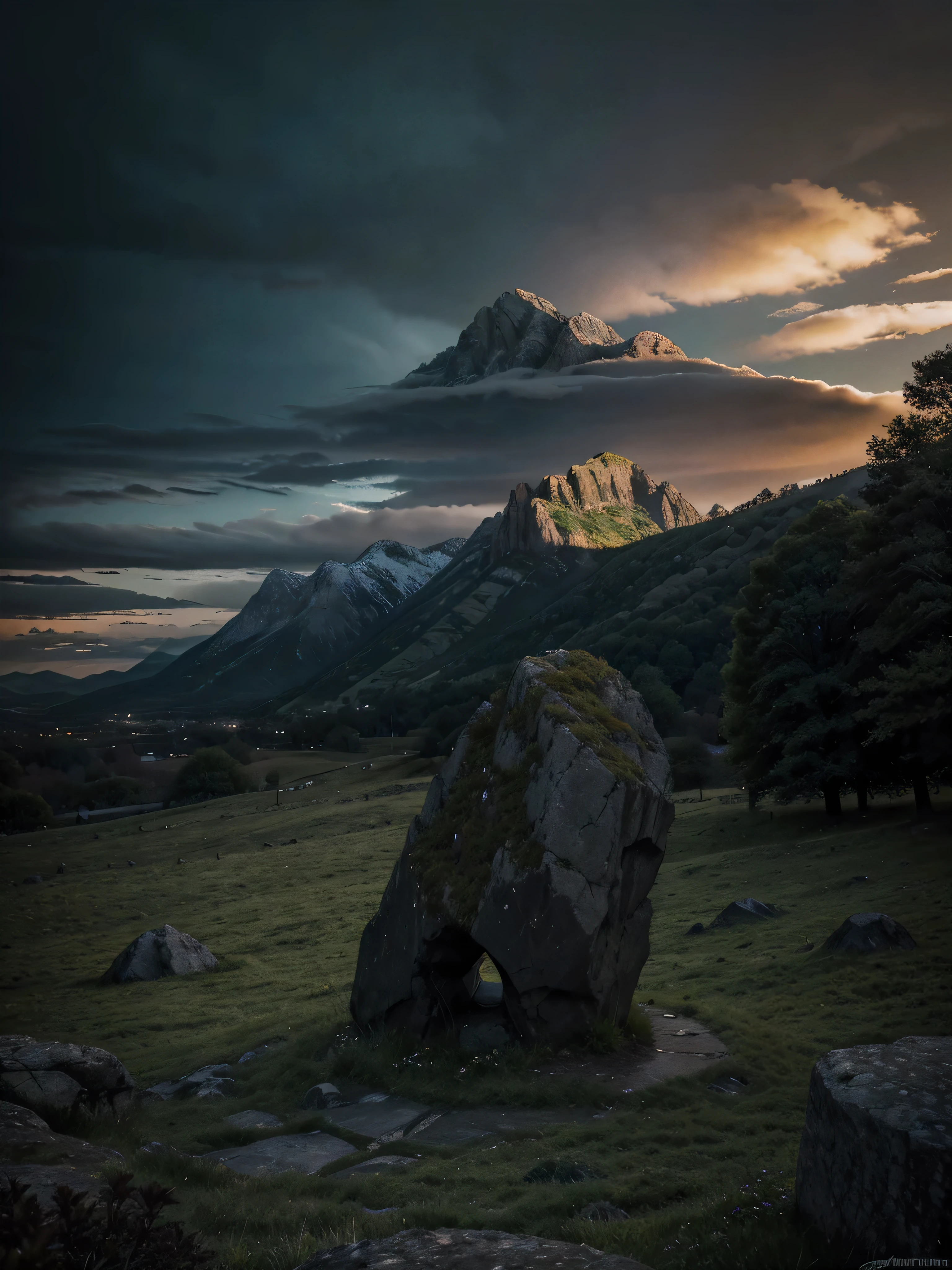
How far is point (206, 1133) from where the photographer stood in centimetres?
1230

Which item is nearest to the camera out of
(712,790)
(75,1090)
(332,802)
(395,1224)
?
(395,1224)

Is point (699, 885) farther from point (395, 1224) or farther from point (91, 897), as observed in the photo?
point (91, 897)

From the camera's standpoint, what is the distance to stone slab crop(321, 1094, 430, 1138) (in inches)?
477

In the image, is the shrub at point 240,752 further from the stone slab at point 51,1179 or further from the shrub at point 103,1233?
the shrub at point 103,1233

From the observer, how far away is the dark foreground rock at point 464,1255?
5098 millimetres

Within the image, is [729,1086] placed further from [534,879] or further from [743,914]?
[743,914]

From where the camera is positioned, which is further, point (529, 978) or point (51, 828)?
point (51, 828)

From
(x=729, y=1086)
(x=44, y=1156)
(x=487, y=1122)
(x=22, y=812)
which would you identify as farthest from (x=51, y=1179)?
(x=22, y=812)

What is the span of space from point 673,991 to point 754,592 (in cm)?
2890

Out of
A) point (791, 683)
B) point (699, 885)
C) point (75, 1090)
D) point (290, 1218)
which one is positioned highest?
point (791, 683)

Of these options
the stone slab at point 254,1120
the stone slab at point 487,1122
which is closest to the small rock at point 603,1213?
the stone slab at point 487,1122

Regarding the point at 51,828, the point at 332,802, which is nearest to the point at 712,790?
the point at 332,802

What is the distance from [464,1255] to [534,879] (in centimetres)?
945

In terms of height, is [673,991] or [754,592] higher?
[754,592]
